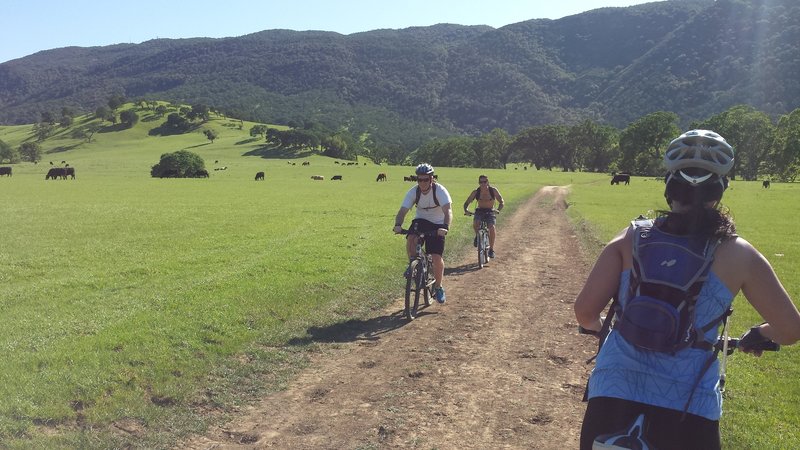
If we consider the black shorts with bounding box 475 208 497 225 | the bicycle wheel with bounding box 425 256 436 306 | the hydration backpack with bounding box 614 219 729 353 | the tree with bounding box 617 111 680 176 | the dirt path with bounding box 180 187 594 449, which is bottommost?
the dirt path with bounding box 180 187 594 449

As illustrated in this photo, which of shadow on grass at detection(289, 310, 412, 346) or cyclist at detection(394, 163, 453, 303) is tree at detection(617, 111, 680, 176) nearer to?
cyclist at detection(394, 163, 453, 303)

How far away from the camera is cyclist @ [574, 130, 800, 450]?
2.58m

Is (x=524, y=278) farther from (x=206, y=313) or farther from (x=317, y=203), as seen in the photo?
(x=317, y=203)

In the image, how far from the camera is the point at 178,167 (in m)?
76.2

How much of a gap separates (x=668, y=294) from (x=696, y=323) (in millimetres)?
208

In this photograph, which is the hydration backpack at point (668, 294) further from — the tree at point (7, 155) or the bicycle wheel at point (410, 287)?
the tree at point (7, 155)

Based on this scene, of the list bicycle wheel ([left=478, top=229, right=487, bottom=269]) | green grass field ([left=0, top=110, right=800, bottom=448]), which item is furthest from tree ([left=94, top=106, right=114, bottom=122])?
bicycle wheel ([left=478, top=229, right=487, bottom=269])

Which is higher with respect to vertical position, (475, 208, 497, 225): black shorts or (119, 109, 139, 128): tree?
(119, 109, 139, 128): tree

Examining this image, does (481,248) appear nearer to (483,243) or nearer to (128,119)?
(483,243)

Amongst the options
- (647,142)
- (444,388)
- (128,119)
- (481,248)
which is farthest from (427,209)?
(128,119)

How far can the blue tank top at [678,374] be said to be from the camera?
258 cm

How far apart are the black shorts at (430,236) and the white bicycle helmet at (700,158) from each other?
781cm

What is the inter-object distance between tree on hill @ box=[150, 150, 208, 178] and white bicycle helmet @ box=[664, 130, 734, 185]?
7897 centimetres

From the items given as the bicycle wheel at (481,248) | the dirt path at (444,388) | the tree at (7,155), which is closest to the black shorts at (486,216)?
the bicycle wheel at (481,248)
